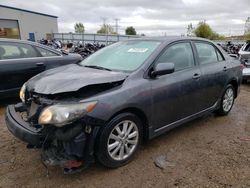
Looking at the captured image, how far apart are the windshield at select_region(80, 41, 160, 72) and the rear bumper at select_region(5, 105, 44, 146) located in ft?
4.28

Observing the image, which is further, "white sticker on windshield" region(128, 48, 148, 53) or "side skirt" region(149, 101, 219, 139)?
"white sticker on windshield" region(128, 48, 148, 53)

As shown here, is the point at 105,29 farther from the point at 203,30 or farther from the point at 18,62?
the point at 18,62

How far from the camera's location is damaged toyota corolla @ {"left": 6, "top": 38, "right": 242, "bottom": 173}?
2.52m

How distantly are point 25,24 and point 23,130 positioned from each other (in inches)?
1306

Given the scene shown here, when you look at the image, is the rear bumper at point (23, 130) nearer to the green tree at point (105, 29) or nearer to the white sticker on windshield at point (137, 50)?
the white sticker on windshield at point (137, 50)

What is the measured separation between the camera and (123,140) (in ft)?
9.71

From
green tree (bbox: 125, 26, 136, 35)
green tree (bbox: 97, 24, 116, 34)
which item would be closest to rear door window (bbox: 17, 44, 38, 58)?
green tree (bbox: 97, 24, 116, 34)

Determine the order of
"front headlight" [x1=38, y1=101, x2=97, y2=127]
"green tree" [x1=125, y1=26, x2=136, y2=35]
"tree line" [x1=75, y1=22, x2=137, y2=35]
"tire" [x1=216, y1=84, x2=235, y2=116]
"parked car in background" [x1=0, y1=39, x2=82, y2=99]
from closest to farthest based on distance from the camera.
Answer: "front headlight" [x1=38, y1=101, x2=97, y2=127] < "tire" [x1=216, y1=84, x2=235, y2=116] < "parked car in background" [x1=0, y1=39, x2=82, y2=99] < "tree line" [x1=75, y1=22, x2=137, y2=35] < "green tree" [x1=125, y1=26, x2=136, y2=35]

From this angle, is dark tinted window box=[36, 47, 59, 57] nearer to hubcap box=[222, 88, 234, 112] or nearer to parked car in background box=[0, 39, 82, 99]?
parked car in background box=[0, 39, 82, 99]

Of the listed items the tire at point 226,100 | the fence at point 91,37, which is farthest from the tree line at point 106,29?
the tire at point 226,100

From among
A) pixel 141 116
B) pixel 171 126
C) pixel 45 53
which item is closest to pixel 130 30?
pixel 45 53

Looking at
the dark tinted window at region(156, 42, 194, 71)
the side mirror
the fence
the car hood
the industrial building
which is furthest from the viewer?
the industrial building

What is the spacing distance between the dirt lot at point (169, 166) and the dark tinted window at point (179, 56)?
1146mm

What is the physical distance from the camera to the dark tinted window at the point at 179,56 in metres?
3.50
